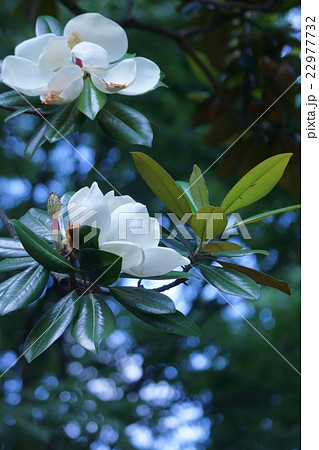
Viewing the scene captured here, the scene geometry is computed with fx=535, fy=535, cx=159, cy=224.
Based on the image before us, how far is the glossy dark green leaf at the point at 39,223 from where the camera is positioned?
593 millimetres

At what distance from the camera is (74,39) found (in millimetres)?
676

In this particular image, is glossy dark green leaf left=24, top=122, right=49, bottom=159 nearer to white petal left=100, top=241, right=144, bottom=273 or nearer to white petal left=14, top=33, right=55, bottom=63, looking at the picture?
white petal left=14, top=33, right=55, bottom=63

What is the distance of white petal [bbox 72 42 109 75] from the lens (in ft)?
2.09

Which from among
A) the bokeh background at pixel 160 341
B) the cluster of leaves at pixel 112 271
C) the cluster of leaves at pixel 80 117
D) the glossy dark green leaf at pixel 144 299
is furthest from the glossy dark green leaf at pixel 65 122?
the bokeh background at pixel 160 341

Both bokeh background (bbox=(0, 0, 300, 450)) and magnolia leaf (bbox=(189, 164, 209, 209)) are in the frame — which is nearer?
magnolia leaf (bbox=(189, 164, 209, 209))

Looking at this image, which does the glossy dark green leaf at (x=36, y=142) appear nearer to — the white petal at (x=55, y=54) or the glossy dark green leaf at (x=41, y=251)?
the white petal at (x=55, y=54)

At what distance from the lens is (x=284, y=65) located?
140 cm

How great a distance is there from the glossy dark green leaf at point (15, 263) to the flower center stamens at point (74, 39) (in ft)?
0.93

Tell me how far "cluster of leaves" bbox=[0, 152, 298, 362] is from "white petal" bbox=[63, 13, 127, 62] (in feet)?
0.71

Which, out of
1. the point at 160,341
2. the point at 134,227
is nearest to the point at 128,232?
the point at 134,227

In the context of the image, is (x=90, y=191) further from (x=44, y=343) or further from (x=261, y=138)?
(x=261, y=138)

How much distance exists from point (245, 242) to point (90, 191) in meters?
1.68

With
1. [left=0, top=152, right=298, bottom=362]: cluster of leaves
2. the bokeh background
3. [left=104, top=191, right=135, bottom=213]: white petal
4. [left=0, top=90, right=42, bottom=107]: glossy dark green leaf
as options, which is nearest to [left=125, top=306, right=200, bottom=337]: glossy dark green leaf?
[left=0, top=152, right=298, bottom=362]: cluster of leaves
